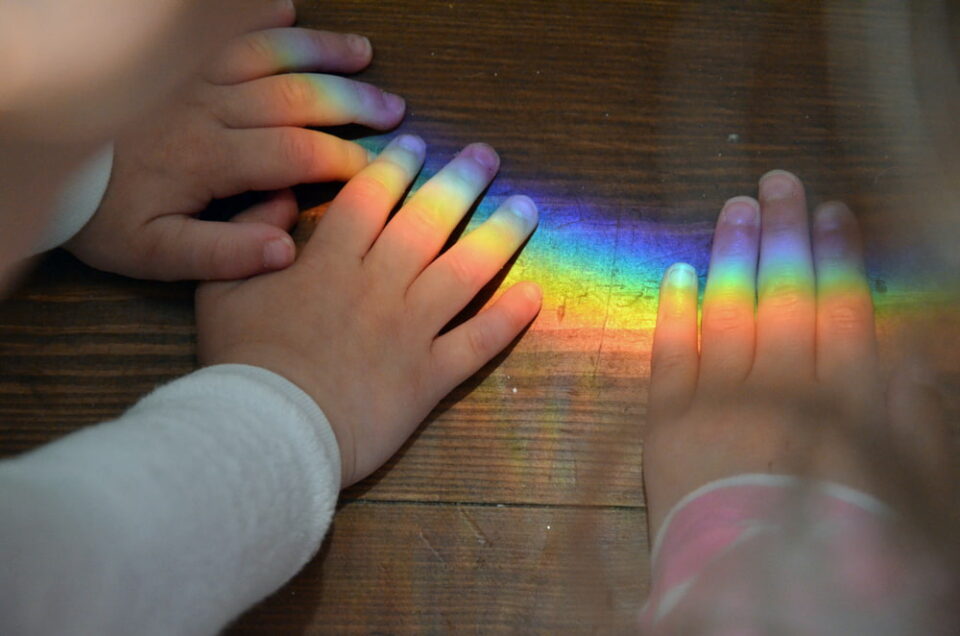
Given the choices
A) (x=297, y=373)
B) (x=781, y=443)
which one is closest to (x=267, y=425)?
(x=297, y=373)

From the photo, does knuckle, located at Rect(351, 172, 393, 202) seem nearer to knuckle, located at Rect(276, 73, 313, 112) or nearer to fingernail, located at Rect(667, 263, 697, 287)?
A: knuckle, located at Rect(276, 73, 313, 112)

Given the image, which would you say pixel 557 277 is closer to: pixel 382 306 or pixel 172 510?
pixel 382 306

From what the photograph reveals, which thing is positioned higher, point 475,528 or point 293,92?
point 293,92

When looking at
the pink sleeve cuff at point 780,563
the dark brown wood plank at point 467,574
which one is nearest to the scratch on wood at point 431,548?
the dark brown wood plank at point 467,574

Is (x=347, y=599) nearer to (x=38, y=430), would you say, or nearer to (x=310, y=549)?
(x=310, y=549)

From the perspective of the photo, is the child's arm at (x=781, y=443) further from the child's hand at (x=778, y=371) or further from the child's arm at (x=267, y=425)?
the child's arm at (x=267, y=425)

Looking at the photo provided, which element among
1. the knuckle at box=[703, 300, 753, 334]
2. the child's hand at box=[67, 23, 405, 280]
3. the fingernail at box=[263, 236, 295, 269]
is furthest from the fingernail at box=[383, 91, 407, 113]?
the knuckle at box=[703, 300, 753, 334]
